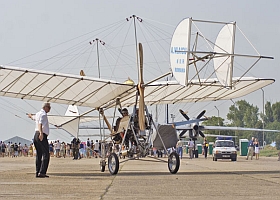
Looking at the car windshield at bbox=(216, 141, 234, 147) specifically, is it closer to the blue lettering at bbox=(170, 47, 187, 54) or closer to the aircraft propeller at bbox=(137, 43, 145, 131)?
the aircraft propeller at bbox=(137, 43, 145, 131)

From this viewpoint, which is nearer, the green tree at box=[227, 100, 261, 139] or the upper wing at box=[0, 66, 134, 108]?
the upper wing at box=[0, 66, 134, 108]

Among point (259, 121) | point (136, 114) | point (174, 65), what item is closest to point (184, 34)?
point (174, 65)

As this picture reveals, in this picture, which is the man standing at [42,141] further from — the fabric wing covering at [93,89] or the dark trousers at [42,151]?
the fabric wing covering at [93,89]

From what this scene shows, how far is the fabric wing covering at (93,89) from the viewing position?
18.1 meters

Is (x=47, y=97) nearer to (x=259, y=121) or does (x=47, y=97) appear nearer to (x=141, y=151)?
(x=141, y=151)

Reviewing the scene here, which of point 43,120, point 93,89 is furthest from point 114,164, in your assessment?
point 43,120

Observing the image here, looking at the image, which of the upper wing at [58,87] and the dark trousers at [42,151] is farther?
the upper wing at [58,87]

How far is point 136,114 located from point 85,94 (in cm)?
229

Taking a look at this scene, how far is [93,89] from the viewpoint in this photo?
19.3 meters

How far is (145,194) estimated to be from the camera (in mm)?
10789

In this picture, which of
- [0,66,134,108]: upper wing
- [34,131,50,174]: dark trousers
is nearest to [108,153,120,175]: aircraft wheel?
[0,66,134,108]: upper wing

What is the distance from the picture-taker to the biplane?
54.0 feet

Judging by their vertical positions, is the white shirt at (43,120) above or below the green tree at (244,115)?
below

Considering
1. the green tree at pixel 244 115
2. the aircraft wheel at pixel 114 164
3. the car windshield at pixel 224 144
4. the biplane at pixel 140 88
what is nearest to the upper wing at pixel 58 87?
the biplane at pixel 140 88
